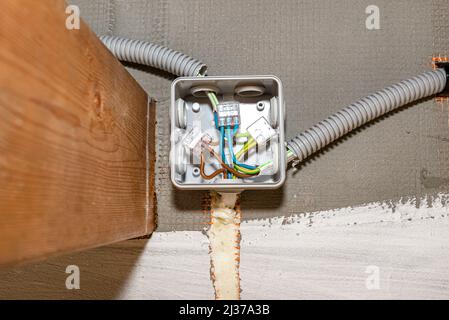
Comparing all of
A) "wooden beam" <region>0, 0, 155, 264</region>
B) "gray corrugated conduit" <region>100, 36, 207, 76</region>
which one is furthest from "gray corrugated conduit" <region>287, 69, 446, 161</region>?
"wooden beam" <region>0, 0, 155, 264</region>

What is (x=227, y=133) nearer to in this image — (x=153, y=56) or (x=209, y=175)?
(x=209, y=175)

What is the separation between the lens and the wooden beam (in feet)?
1.89

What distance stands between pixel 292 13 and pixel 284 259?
850 millimetres

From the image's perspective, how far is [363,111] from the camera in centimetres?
131

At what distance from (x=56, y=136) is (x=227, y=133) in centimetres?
64

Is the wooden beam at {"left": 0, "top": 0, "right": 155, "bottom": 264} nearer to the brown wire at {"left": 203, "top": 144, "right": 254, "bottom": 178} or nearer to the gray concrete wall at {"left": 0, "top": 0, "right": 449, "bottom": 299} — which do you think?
the brown wire at {"left": 203, "top": 144, "right": 254, "bottom": 178}

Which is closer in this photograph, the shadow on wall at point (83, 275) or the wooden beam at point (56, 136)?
the wooden beam at point (56, 136)

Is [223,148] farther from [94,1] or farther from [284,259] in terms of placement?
[94,1]

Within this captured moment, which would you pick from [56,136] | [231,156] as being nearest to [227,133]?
[231,156]

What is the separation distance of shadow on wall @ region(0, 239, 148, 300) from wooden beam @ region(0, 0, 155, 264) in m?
0.37

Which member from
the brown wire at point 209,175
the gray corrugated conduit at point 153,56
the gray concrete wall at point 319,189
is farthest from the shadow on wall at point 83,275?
the gray corrugated conduit at point 153,56

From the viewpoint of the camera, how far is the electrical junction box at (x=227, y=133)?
119 cm

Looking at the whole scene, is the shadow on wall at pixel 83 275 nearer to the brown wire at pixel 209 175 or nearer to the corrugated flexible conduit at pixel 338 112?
the brown wire at pixel 209 175
